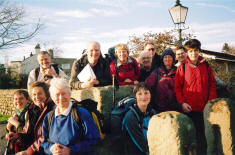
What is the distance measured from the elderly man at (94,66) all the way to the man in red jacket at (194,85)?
1.33m

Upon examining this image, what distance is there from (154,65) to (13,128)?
9.62 feet

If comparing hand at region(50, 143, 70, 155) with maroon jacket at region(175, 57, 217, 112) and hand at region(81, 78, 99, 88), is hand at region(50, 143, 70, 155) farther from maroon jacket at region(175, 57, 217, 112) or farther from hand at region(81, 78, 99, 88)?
maroon jacket at region(175, 57, 217, 112)

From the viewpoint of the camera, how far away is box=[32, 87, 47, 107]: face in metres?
3.09

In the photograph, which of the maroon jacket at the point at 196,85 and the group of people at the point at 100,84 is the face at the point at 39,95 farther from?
the maroon jacket at the point at 196,85

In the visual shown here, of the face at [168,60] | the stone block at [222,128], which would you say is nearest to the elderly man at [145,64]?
the face at [168,60]

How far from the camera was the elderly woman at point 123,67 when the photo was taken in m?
3.78

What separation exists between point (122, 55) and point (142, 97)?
1.25 meters

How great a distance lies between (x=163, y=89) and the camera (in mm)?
3395

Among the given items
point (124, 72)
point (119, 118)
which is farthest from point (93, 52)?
point (119, 118)

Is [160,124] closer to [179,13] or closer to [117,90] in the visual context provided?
[117,90]

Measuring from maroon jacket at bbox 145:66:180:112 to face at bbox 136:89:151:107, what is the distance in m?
0.68

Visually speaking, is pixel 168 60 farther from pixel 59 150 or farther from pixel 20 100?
pixel 20 100

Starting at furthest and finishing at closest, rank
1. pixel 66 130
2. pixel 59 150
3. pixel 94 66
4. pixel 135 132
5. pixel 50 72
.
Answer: pixel 50 72
pixel 94 66
pixel 135 132
pixel 66 130
pixel 59 150

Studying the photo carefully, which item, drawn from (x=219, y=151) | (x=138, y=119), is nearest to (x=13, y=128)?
(x=138, y=119)
